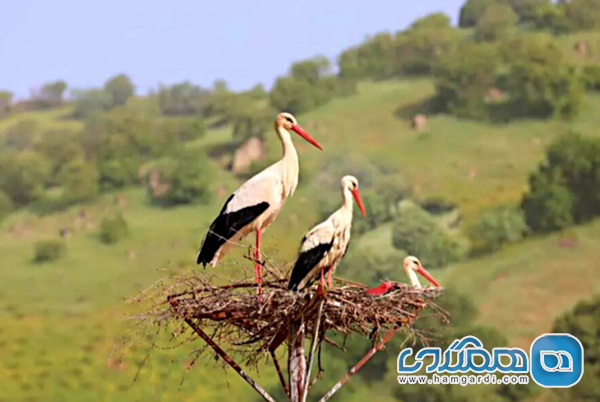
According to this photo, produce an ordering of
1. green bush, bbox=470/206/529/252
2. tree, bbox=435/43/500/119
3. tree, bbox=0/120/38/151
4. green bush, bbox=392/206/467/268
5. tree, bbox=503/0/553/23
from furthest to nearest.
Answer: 1. tree, bbox=503/0/553/23
2. tree, bbox=0/120/38/151
3. tree, bbox=435/43/500/119
4. green bush, bbox=470/206/529/252
5. green bush, bbox=392/206/467/268

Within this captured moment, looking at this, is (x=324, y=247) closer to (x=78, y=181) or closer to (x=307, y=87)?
(x=78, y=181)

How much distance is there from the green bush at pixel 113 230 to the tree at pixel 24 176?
13.5 m

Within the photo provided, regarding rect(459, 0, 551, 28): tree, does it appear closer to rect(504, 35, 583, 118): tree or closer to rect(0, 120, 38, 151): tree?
rect(504, 35, 583, 118): tree

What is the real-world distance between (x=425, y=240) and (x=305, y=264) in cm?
5564

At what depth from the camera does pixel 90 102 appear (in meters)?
112

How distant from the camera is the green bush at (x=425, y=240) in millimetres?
62812

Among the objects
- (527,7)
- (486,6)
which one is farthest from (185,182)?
(486,6)

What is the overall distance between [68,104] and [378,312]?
4331 inches

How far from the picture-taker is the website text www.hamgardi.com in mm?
50141

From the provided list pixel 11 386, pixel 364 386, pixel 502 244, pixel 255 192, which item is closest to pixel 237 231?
pixel 255 192

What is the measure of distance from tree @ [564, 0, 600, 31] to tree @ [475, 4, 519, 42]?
6191mm

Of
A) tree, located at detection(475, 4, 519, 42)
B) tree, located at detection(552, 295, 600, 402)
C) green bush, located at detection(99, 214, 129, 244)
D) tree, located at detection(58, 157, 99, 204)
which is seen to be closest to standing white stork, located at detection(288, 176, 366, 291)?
tree, located at detection(552, 295, 600, 402)

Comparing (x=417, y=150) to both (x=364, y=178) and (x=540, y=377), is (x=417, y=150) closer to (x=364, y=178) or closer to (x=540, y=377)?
(x=364, y=178)

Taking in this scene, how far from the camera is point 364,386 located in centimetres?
5091
